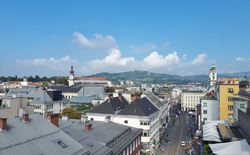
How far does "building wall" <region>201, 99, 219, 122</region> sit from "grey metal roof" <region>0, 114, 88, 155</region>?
52.2 metres

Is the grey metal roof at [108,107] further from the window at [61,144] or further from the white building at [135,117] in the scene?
the window at [61,144]

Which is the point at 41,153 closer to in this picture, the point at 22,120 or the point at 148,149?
the point at 22,120

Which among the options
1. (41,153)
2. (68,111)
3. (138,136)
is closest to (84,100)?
(68,111)

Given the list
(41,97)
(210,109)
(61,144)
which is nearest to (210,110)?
(210,109)

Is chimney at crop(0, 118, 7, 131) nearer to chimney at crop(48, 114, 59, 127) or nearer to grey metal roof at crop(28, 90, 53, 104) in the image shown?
chimney at crop(48, 114, 59, 127)

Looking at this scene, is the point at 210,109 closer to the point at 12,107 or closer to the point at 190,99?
the point at 12,107

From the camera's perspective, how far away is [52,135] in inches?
1133

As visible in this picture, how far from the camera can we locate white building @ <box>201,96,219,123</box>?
75.2m

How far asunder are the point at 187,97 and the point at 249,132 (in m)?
151

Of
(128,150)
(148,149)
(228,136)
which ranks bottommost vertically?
(148,149)

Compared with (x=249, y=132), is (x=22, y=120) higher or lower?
higher

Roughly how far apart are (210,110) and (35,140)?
58.0 m

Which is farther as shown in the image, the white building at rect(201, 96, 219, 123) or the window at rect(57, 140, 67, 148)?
the white building at rect(201, 96, 219, 123)

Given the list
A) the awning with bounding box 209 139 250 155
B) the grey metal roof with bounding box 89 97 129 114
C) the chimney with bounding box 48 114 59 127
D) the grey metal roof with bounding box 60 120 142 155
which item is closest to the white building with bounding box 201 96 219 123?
the grey metal roof with bounding box 89 97 129 114
